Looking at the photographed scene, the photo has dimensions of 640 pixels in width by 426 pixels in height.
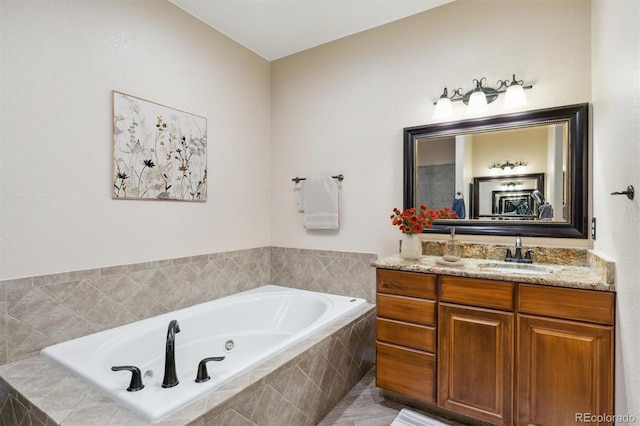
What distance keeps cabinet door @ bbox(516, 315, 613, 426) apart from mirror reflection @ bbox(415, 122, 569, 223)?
0.78 m

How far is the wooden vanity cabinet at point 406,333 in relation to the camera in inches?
74.0

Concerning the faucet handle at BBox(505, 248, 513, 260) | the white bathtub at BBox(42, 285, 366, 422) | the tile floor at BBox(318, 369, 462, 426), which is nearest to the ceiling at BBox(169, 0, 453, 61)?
the faucet handle at BBox(505, 248, 513, 260)

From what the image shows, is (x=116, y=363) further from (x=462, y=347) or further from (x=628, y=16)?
(x=628, y=16)

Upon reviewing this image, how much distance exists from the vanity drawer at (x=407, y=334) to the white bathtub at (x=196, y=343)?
0.35m

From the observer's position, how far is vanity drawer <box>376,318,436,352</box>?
1879 millimetres

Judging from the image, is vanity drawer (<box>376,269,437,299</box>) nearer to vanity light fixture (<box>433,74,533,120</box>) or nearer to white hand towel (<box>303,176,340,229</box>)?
white hand towel (<box>303,176,340,229</box>)

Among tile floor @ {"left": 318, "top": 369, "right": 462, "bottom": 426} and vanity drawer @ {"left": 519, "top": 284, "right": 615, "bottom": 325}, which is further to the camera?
tile floor @ {"left": 318, "top": 369, "right": 462, "bottom": 426}

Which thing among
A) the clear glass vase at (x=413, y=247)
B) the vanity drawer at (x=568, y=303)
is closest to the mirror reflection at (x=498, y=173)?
the clear glass vase at (x=413, y=247)

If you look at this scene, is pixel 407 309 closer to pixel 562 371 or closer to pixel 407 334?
pixel 407 334

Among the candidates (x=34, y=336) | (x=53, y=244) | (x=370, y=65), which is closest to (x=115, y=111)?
(x=53, y=244)

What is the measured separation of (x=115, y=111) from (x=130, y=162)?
1.07 feet

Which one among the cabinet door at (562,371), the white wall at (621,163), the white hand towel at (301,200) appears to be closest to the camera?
the white wall at (621,163)

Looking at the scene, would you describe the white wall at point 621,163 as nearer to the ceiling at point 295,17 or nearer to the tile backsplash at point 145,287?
the ceiling at point 295,17

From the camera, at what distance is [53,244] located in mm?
1775
